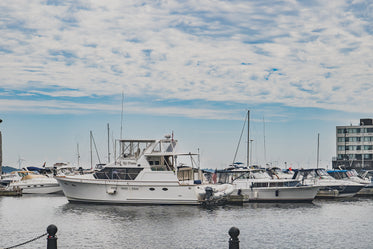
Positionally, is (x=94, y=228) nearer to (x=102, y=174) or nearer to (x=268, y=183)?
(x=102, y=174)

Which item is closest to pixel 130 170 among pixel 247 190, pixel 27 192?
pixel 247 190

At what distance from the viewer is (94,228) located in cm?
3781

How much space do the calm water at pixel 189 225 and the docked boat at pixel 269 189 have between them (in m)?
1.77

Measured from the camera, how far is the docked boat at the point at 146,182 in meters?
51.5

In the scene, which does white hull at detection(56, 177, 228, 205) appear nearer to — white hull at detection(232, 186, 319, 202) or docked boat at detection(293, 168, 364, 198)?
white hull at detection(232, 186, 319, 202)

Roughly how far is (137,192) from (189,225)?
Result: 13.4m

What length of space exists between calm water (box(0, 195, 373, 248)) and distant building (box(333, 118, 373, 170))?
8307cm

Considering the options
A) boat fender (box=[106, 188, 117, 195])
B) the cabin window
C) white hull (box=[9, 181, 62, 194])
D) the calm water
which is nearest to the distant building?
the calm water

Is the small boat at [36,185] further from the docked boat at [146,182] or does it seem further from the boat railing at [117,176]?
the boat railing at [117,176]

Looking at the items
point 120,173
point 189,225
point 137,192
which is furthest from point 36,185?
point 189,225

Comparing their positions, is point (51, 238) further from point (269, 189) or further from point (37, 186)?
point (37, 186)

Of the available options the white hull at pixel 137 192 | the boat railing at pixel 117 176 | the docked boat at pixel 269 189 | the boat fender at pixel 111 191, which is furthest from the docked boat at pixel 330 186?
the boat fender at pixel 111 191

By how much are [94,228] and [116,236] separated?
407cm

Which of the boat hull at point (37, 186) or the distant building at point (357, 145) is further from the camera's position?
the distant building at point (357, 145)
